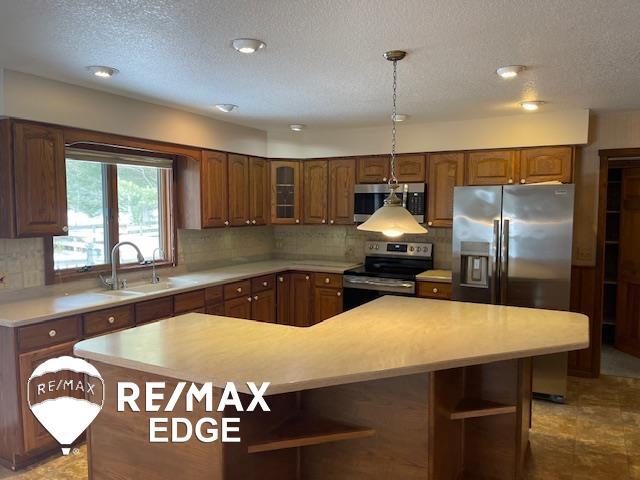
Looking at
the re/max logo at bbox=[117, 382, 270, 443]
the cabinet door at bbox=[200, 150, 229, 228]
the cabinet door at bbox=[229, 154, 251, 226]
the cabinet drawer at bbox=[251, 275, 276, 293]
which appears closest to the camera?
the re/max logo at bbox=[117, 382, 270, 443]

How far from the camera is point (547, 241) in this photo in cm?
379

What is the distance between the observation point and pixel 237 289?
14.5 feet

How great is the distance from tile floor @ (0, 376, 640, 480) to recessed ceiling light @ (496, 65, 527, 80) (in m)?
2.39

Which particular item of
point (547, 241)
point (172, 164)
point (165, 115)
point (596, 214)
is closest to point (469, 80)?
point (547, 241)

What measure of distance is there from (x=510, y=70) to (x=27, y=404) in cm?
351

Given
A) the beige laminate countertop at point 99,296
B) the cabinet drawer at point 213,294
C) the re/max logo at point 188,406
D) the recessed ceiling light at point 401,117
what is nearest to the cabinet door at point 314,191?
the beige laminate countertop at point 99,296

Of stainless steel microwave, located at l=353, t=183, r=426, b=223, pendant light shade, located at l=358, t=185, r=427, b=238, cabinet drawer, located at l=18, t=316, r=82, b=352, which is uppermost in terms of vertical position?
stainless steel microwave, located at l=353, t=183, r=426, b=223

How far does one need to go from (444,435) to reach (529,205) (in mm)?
2270

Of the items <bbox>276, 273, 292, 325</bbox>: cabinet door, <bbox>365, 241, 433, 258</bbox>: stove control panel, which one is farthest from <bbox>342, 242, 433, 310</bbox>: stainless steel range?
<bbox>276, 273, 292, 325</bbox>: cabinet door

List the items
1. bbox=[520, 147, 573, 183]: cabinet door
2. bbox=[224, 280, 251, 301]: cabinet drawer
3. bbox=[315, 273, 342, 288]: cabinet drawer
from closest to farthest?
1. bbox=[520, 147, 573, 183]: cabinet door
2. bbox=[224, 280, 251, 301]: cabinet drawer
3. bbox=[315, 273, 342, 288]: cabinet drawer

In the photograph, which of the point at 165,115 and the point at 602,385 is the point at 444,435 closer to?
the point at 602,385

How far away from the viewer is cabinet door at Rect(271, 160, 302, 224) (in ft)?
17.6

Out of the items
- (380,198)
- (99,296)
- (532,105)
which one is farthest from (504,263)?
(99,296)

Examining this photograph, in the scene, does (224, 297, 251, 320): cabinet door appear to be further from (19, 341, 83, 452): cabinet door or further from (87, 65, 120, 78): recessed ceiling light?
(87, 65, 120, 78): recessed ceiling light
